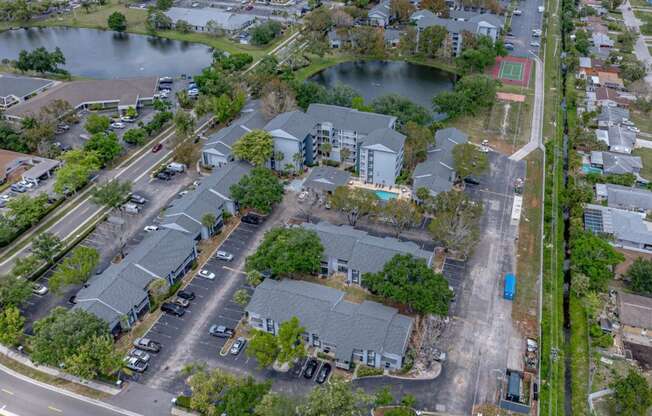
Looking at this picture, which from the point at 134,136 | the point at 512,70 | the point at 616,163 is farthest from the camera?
the point at 512,70

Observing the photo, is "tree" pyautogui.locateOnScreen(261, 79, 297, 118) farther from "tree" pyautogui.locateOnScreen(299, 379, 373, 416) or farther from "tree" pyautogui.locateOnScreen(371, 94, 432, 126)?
"tree" pyautogui.locateOnScreen(299, 379, 373, 416)

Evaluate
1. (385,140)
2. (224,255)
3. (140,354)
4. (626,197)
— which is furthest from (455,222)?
(140,354)

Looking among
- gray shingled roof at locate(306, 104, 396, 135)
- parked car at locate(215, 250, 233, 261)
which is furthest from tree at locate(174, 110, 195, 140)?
parked car at locate(215, 250, 233, 261)

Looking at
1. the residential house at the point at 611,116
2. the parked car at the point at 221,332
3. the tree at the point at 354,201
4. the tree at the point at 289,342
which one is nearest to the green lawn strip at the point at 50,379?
the parked car at the point at 221,332

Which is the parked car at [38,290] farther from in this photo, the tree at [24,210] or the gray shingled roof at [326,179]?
the gray shingled roof at [326,179]

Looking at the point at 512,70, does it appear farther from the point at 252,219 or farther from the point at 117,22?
the point at 117,22

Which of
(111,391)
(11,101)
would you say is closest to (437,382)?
(111,391)
